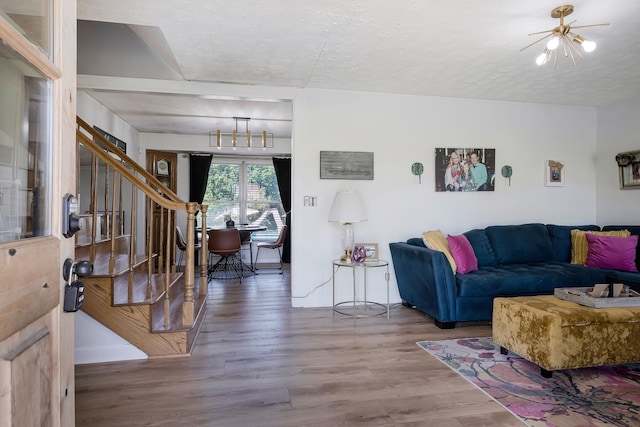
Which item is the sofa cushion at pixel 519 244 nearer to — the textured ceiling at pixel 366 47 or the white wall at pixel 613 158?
the white wall at pixel 613 158

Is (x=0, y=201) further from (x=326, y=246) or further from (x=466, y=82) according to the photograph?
(x=466, y=82)

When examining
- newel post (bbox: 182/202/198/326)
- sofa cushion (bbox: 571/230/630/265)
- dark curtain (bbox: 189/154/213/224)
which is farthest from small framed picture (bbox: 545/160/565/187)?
dark curtain (bbox: 189/154/213/224)

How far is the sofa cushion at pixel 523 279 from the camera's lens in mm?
3328

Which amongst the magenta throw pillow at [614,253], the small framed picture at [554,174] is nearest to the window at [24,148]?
the magenta throw pillow at [614,253]

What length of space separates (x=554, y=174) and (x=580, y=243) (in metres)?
1.00

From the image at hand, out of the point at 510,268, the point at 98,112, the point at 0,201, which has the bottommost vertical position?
the point at 510,268

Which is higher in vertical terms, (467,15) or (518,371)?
(467,15)

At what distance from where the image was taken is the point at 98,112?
4723 mm

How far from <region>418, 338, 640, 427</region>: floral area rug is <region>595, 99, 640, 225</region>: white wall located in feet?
8.73

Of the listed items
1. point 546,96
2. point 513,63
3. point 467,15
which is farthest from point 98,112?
point 546,96

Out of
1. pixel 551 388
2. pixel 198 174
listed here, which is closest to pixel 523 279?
pixel 551 388

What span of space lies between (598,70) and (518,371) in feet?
9.91

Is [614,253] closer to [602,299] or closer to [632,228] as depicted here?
[632,228]

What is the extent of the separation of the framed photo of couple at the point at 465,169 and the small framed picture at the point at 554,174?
0.78 m
